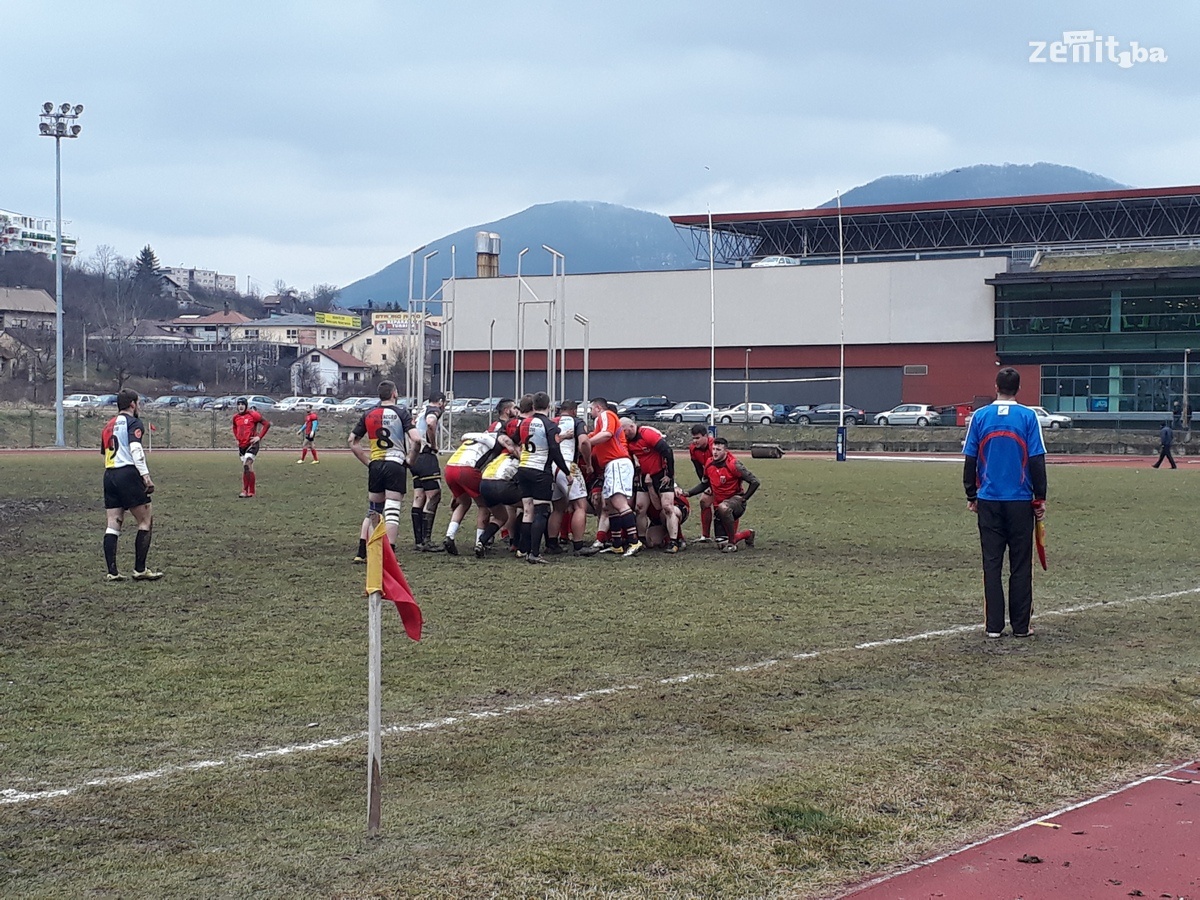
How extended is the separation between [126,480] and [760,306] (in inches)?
2528

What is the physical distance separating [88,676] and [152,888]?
4.00 meters

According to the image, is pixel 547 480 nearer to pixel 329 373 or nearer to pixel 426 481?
pixel 426 481

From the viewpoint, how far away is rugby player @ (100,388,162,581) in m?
12.6

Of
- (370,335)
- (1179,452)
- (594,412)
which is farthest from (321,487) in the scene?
(370,335)

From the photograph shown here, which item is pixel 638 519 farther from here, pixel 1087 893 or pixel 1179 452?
pixel 1179 452

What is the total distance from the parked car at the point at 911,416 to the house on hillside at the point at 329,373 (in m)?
57.0

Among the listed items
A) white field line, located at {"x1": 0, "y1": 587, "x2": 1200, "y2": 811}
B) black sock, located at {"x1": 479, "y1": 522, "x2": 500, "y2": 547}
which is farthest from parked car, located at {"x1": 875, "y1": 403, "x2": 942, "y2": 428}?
white field line, located at {"x1": 0, "y1": 587, "x2": 1200, "y2": 811}

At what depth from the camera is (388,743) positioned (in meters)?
6.46

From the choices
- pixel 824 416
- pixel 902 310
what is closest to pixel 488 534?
pixel 824 416

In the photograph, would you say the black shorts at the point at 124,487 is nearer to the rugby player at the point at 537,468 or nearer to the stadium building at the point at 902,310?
the rugby player at the point at 537,468

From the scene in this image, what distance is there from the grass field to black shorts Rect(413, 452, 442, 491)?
127 centimetres

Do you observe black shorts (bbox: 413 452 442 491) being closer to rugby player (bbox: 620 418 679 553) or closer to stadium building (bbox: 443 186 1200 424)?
rugby player (bbox: 620 418 679 553)

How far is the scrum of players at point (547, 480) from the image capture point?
561 inches

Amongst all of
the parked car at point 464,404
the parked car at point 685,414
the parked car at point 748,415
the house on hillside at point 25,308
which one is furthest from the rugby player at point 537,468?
the house on hillside at point 25,308
